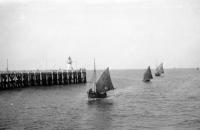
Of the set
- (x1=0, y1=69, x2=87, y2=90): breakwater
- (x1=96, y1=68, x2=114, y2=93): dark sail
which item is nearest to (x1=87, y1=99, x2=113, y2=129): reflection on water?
(x1=96, y1=68, x2=114, y2=93): dark sail

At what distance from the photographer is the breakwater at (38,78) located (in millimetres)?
85725

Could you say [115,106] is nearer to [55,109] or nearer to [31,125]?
[55,109]

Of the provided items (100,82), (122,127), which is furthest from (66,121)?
(100,82)

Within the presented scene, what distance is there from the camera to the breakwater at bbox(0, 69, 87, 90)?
281 feet

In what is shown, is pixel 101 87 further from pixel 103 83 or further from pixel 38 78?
pixel 38 78

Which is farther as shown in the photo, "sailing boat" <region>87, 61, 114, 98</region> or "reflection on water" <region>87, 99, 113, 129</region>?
"sailing boat" <region>87, 61, 114, 98</region>

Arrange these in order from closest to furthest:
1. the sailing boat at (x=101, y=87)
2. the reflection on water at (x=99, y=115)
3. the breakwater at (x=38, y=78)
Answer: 1. the reflection on water at (x=99, y=115)
2. the sailing boat at (x=101, y=87)
3. the breakwater at (x=38, y=78)

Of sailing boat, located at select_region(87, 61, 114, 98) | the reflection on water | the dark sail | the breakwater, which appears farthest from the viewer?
the breakwater

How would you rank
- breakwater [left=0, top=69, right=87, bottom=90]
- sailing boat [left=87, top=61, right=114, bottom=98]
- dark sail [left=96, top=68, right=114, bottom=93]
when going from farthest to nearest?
breakwater [left=0, top=69, right=87, bottom=90] < dark sail [left=96, top=68, right=114, bottom=93] < sailing boat [left=87, top=61, right=114, bottom=98]

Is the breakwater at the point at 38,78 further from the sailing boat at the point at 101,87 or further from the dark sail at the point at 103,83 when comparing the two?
the dark sail at the point at 103,83

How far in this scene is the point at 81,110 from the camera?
160 ft

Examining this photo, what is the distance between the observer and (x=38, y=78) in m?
93.6

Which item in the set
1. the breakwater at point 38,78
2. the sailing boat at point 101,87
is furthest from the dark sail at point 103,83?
the breakwater at point 38,78

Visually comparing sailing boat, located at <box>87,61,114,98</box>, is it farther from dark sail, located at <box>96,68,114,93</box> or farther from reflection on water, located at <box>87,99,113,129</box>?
reflection on water, located at <box>87,99,113,129</box>
